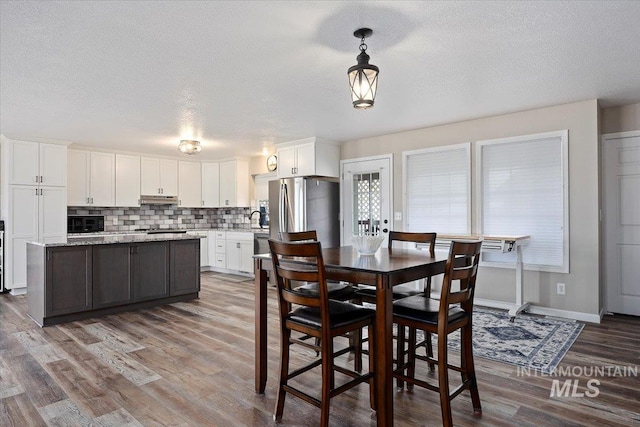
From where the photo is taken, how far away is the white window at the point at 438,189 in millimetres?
4906

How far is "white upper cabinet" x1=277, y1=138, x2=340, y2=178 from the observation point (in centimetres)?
586

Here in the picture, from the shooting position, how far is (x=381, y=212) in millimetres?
5699

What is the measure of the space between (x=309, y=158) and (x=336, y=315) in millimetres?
4085

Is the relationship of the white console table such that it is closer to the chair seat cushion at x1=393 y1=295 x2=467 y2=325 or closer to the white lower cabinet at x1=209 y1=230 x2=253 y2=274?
the chair seat cushion at x1=393 y1=295 x2=467 y2=325

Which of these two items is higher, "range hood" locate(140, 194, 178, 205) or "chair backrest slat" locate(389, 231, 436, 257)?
"range hood" locate(140, 194, 178, 205)

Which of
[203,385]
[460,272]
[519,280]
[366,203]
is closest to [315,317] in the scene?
[460,272]

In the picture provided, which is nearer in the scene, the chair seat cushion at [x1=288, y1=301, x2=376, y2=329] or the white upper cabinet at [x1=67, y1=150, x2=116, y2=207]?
the chair seat cushion at [x1=288, y1=301, x2=376, y2=329]

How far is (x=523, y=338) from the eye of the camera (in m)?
3.47

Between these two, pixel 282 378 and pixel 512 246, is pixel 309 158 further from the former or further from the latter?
pixel 282 378

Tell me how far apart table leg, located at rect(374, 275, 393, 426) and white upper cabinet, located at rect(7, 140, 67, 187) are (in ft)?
19.3

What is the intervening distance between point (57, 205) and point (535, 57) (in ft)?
21.1

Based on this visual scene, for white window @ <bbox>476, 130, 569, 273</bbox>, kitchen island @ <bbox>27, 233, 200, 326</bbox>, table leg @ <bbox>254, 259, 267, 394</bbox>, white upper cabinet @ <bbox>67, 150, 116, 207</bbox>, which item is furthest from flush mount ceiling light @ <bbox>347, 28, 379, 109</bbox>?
white upper cabinet @ <bbox>67, 150, 116, 207</bbox>

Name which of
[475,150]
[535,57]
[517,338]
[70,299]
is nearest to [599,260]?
[517,338]

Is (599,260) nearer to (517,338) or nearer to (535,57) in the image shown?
(517,338)
